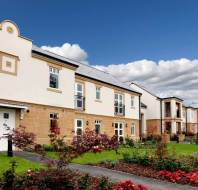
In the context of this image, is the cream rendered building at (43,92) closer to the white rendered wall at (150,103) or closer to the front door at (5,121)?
the front door at (5,121)

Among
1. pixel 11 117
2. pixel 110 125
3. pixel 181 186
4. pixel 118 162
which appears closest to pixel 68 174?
pixel 181 186

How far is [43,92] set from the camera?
23.6 metres

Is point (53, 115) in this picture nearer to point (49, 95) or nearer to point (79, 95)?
point (49, 95)

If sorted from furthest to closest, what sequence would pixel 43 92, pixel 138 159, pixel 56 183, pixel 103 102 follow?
pixel 103 102 < pixel 43 92 < pixel 138 159 < pixel 56 183

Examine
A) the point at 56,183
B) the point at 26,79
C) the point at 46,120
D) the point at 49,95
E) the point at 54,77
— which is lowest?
the point at 56,183

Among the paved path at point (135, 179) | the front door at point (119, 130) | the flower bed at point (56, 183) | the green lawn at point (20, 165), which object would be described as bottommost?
the paved path at point (135, 179)

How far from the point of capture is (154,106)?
5128cm

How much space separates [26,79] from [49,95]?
2468 mm

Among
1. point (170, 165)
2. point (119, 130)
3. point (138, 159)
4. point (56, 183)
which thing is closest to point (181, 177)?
point (170, 165)

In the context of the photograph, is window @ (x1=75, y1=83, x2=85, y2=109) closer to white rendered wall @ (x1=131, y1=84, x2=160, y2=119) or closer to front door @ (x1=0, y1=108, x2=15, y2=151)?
front door @ (x1=0, y1=108, x2=15, y2=151)

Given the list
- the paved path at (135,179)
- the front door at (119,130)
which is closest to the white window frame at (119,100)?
the front door at (119,130)

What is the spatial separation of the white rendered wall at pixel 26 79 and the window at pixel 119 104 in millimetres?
10615

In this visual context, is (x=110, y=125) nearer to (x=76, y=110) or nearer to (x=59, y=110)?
(x=76, y=110)

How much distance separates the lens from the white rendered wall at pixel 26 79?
20.9 meters
